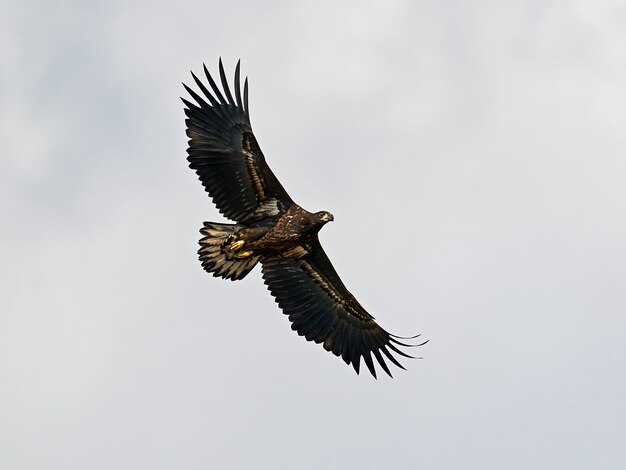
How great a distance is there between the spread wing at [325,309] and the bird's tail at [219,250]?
1.01 metres

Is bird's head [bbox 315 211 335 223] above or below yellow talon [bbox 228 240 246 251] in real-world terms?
above

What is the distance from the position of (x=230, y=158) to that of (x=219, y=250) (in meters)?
1.67

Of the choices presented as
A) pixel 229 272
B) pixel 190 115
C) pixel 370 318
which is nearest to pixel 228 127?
pixel 190 115

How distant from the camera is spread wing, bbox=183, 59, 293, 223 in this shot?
1129 inches

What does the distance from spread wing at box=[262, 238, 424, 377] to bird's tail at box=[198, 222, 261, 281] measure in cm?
101

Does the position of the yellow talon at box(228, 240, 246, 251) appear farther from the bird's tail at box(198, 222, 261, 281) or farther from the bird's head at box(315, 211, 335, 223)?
the bird's head at box(315, 211, 335, 223)

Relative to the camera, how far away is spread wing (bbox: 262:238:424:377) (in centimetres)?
2969

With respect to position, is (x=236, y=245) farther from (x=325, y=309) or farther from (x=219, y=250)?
(x=325, y=309)

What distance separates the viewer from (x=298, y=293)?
29.8 metres

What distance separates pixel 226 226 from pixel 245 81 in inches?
104

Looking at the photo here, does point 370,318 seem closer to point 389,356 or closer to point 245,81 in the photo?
point 389,356

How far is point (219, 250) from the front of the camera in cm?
2881

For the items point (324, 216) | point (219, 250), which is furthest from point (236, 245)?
point (324, 216)

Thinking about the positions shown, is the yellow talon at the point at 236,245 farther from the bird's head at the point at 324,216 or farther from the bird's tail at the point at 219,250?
the bird's head at the point at 324,216
